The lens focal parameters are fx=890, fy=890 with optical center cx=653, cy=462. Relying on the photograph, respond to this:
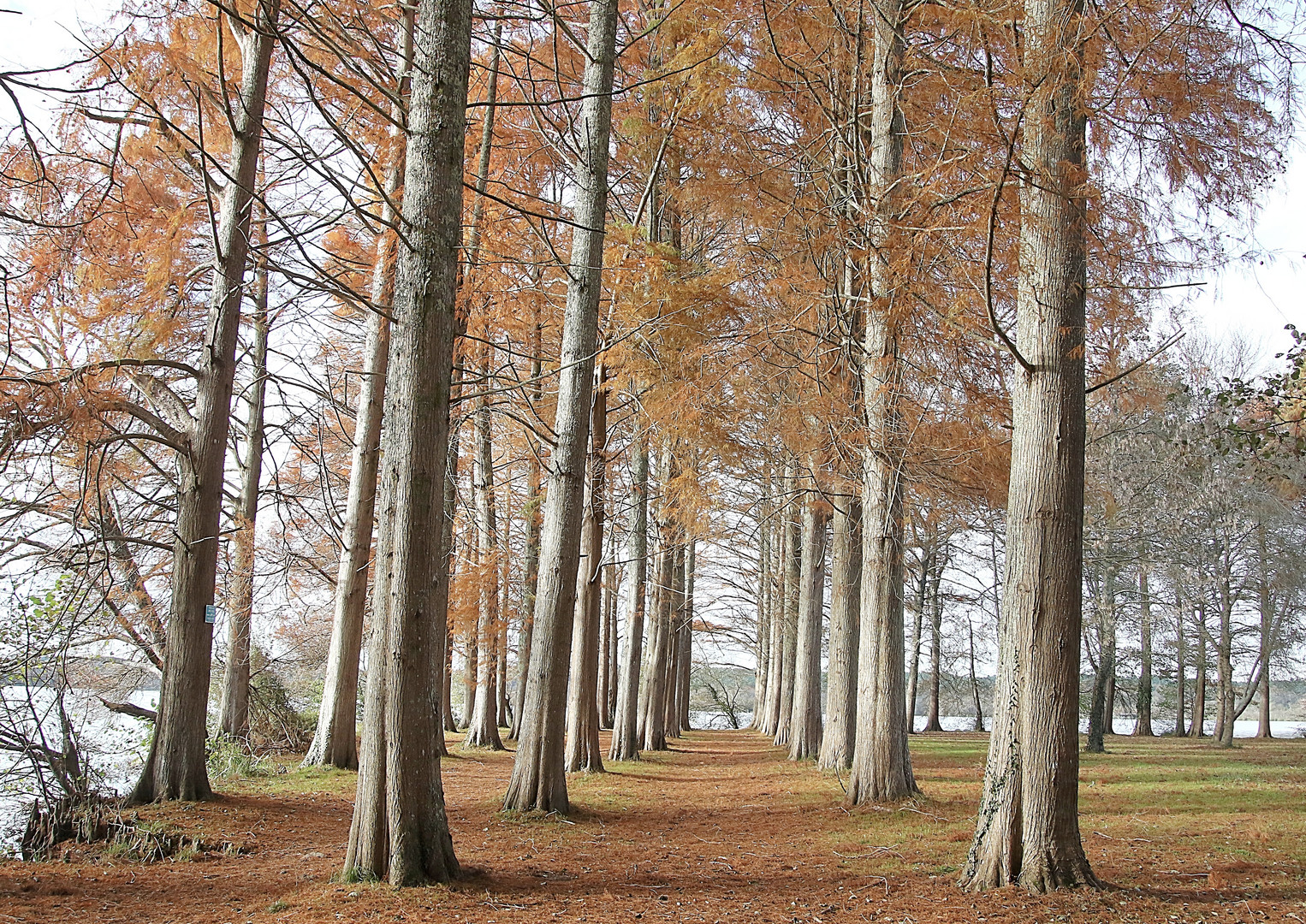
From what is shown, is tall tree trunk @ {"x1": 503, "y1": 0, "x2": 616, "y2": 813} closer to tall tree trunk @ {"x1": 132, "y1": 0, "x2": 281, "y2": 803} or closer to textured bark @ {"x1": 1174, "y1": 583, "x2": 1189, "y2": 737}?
tall tree trunk @ {"x1": 132, "y1": 0, "x2": 281, "y2": 803}

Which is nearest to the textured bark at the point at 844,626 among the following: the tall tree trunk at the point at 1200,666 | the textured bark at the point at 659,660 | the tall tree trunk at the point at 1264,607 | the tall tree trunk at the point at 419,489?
the textured bark at the point at 659,660

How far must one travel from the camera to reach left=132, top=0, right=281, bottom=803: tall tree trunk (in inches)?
322

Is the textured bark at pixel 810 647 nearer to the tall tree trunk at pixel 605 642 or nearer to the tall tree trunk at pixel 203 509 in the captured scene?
the tall tree trunk at pixel 605 642

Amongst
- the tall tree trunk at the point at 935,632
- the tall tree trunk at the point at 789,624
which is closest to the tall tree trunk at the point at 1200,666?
the tall tree trunk at the point at 935,632

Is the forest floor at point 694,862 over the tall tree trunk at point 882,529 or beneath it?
beneath

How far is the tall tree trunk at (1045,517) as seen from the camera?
541 cm

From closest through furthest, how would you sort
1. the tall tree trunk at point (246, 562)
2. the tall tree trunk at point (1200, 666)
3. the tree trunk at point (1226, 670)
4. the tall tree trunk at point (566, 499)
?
the tall tree trunk at point (566, 499) < the tall tree trunk at point (246, 562) < the tree trunk at point (1226, 670) < the tall tree trunk at point (1200, 666)

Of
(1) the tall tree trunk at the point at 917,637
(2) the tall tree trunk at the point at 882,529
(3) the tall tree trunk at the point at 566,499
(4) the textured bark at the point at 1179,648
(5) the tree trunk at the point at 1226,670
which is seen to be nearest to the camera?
(3) the tall tree trunk at the point at 566,499

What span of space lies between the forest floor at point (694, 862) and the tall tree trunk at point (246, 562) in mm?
2401

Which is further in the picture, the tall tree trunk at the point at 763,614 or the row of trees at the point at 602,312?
the tall tree trunk at the point at 763,614

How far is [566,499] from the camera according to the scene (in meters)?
8.45

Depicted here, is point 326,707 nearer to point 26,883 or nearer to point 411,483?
point 26,883

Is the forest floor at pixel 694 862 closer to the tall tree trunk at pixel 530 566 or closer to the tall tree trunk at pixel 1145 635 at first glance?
the tall tree trunk at pixel 530 566

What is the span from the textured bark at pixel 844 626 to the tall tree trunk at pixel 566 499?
4.48m
